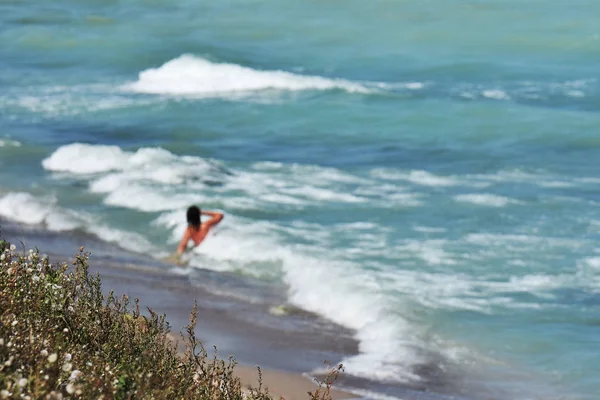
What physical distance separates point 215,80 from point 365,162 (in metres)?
13.7

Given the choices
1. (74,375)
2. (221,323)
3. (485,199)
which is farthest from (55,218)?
(74,375)

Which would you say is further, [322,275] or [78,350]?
[322,275]

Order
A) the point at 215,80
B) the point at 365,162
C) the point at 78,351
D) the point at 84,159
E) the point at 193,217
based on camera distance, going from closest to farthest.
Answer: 1. the point at 78,351
2. the point at 193,217
3. the point at 84,159
4. the point at 365,162
5. the point at 215,80

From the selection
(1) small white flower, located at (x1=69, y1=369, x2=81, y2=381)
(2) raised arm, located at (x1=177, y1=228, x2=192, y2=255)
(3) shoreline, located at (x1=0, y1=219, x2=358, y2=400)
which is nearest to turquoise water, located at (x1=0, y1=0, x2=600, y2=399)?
(2) raised arm, located at (x1=177, y1=228, x2=192, y2=255)

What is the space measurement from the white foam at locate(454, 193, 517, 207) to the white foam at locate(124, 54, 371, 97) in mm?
13528

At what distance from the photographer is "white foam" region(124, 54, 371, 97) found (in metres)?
34.6

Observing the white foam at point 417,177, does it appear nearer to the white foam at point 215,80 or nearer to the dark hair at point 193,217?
the dark hair at point 193,217

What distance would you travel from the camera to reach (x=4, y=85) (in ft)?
112

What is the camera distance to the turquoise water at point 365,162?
46.0 feet

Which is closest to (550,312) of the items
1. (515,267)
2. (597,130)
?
(515,267)

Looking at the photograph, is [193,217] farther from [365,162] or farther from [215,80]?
[215,80]

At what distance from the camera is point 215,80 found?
3634 cm

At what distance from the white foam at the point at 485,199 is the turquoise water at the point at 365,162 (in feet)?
0.31

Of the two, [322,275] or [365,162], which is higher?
[365,162]
